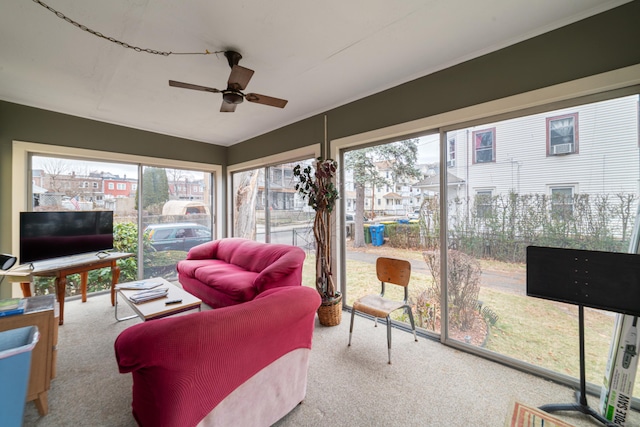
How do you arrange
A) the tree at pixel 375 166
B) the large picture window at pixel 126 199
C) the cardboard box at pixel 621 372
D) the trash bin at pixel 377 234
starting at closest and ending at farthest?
the cardboard box at pixel 621 372
the tree at pixel 375 166
the trash bin at pixel 377 234
the large picture window at pixel 126 199

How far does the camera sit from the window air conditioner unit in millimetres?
1926

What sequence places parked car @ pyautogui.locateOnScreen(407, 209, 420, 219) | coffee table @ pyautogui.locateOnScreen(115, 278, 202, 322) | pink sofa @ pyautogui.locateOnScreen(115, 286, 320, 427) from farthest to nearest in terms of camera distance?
parked car @ pyautogui.locateOnScreen(407, 209, 420, 219), coffee table @ pyautogui.locateOnScreen(115, 278, 202, 322), pink sofa @ pyautogui.locateOnScreen(115, 286, 320, 427)

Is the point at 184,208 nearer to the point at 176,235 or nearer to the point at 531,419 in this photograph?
the point at 176,235

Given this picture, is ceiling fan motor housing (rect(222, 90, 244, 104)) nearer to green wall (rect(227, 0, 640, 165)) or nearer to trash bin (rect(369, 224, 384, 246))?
green wall (rect(227, 0, 640, 165))

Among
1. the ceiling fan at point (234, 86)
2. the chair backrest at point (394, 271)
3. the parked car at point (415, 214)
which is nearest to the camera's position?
the ceiling fan at point (234, 86)

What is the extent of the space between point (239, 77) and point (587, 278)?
2912mm

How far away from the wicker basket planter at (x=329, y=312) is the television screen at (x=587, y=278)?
70.4 inches

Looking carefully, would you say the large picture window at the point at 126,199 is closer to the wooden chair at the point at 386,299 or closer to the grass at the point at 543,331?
Result: the wooden chair at the point at 386,299

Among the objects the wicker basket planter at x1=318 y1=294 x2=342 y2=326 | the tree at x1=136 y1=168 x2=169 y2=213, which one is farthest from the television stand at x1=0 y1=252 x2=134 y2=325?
the wicker basket planter at x1=318 y1=294 x2=342 y2=326

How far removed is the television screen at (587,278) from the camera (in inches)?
57.5

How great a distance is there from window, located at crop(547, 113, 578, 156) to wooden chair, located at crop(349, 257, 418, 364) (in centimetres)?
155

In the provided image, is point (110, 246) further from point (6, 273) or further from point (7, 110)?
point (7, 110)

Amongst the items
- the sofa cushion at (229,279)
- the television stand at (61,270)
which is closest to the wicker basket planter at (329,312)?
the sofa cushion at (229,279)

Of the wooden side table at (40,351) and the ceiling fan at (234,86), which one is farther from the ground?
the ceiling fan at (234,86)
